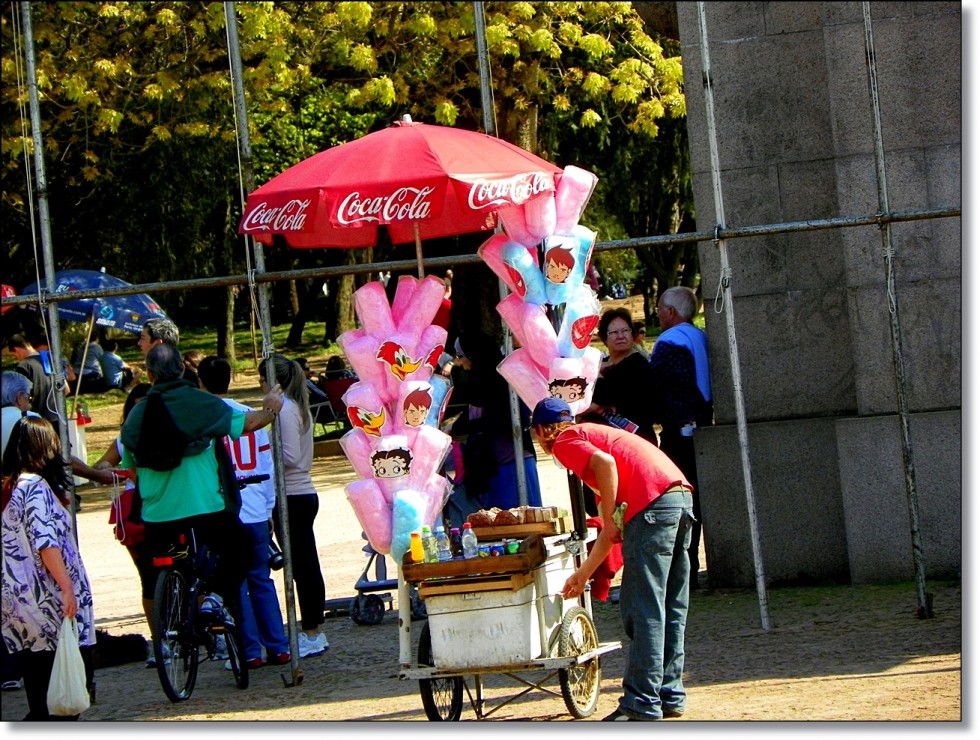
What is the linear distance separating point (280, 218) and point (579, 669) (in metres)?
2.61

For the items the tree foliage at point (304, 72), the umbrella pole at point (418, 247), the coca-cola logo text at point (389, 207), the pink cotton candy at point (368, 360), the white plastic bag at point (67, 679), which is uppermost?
the tree foliage at point (304, 72)

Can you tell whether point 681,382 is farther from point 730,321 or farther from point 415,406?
point 415,406

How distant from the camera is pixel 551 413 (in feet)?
20.6

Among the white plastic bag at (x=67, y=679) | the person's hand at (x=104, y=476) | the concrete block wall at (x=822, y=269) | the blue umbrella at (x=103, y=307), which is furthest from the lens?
the blue umbrella at (x=103, y=307)

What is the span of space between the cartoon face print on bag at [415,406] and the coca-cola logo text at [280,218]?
1.06 meters

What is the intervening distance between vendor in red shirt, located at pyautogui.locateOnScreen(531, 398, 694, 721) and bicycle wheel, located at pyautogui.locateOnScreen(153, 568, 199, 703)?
2353mm

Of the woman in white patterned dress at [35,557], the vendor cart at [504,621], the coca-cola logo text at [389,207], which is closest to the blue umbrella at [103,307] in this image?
the woman in white patterned dress at [35,557]

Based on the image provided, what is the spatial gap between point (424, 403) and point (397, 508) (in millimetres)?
579

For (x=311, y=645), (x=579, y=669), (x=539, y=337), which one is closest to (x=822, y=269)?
(x=539, y=337)

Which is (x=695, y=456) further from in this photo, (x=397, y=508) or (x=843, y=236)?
(x=397, y=508)

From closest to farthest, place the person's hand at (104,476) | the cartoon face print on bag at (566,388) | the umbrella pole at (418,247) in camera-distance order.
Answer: the cartoon face print on bag at (566,388) → the umbrella pole at (418,247) → the person's hand at (104,476)

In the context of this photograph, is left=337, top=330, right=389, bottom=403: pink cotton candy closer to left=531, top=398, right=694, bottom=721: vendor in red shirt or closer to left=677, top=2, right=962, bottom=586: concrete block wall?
left=531, top=398, right=694, bottom=721: vendor in red shirt

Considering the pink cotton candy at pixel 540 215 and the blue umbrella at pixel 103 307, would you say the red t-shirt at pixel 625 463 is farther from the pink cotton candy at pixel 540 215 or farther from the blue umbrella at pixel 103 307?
the blue umbrella at pixel 103 307

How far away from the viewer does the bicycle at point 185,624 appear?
7.33m
